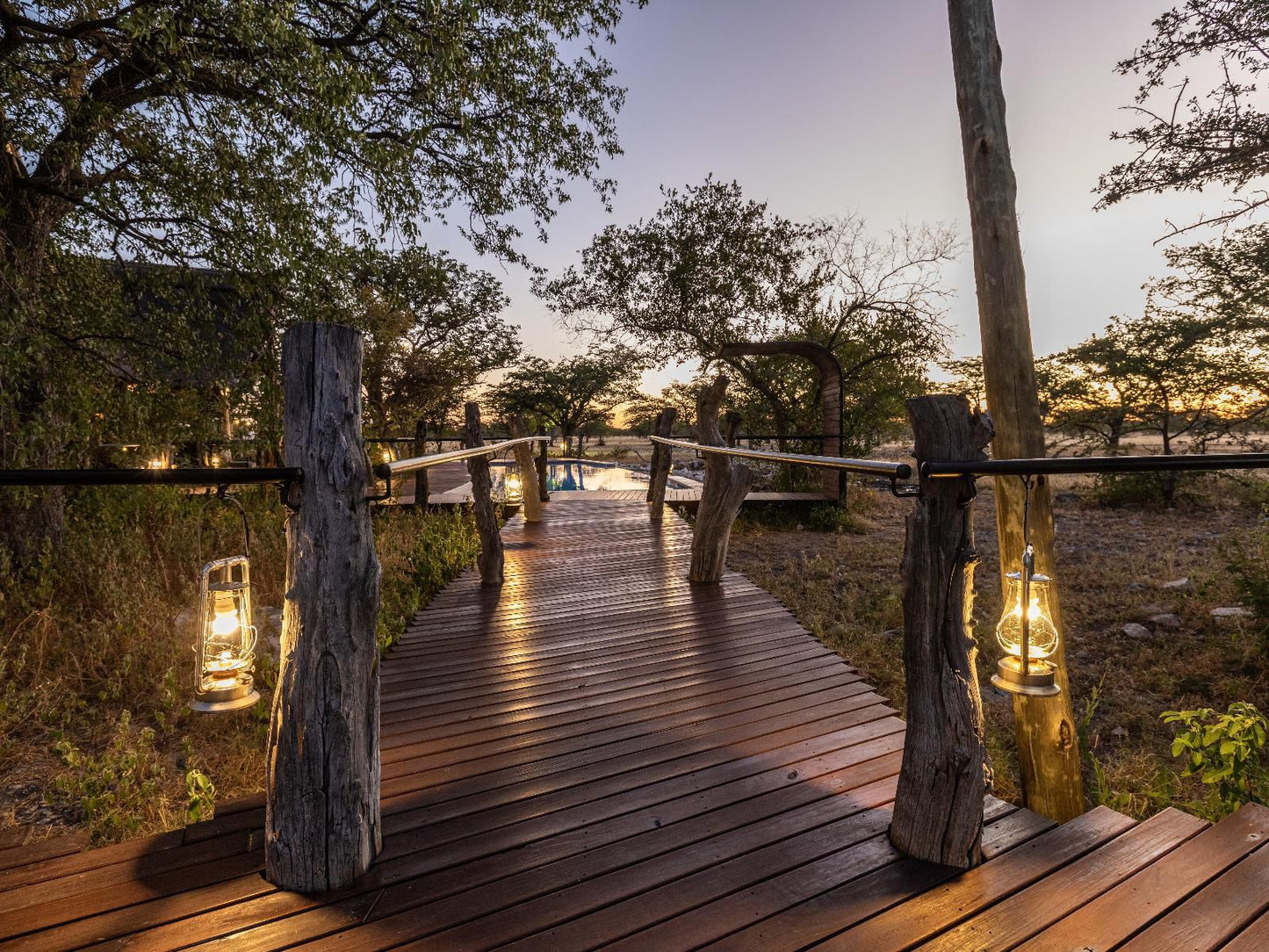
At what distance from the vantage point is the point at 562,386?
3366cm

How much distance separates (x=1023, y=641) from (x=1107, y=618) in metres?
6.17

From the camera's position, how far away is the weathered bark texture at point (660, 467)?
8.59 m

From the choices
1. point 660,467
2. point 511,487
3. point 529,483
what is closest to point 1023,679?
point 529,483

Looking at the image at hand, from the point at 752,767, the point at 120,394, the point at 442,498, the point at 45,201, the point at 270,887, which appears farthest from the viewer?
the point at 442,498

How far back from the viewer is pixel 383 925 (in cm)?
140

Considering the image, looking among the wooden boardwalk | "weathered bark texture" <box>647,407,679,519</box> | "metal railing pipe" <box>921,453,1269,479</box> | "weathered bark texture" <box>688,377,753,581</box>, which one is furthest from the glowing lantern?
"metal railing pipe" <box>921,453,1269,479</box>

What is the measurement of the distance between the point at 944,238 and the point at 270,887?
48.4ft

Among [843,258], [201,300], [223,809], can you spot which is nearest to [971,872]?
[223,809]

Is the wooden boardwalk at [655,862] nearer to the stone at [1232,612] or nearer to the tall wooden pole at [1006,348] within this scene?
the tall wooden pole at [1006,348]

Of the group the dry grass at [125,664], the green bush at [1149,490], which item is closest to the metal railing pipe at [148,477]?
the dry grass at [125,664]

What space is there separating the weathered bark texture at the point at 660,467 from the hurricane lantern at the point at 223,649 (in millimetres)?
6894

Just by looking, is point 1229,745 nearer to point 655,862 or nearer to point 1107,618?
point 655,862

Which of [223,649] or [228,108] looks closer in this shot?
[223,649]

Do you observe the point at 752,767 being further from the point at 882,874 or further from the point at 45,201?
the point at 45,201
